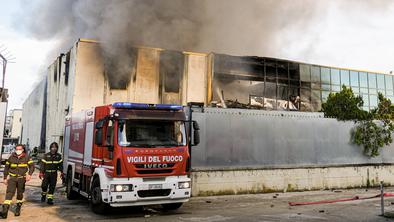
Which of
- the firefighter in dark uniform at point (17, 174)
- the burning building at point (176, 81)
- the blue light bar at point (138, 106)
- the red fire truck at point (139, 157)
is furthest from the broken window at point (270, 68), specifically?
the firefighter in dark uniform at point (17, 174)

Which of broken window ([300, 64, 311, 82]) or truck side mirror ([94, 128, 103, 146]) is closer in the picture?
truck side mirror ([94, 128, 103, 146])

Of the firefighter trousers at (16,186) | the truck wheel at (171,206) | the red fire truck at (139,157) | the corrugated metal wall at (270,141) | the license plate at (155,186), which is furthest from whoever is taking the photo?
the corrugated metal wall at (270,141)

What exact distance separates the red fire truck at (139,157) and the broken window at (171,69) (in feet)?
36.6

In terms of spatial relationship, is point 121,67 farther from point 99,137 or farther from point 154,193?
point 154,193

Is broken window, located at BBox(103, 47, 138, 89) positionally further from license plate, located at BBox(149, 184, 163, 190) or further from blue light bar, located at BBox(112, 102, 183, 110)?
license plate, located at BBox(149, 184, 163, 190)

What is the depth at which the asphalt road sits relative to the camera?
7.07m

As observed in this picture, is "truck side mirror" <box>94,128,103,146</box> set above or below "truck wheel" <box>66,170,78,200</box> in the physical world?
above

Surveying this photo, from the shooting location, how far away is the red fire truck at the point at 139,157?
6.57 m

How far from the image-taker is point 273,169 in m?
11.7

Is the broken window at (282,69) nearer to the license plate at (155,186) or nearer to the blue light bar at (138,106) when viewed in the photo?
the blue light bar at (138,106)

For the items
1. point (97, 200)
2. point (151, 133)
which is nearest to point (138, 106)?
point (151, 133)

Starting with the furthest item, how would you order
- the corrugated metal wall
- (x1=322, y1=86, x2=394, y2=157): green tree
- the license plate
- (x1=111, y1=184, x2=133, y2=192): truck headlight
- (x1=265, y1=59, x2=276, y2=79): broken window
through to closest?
1. (x1=265, y1=59, x2=276, y2=79): broken window
2. (x1=322, y1=86, x2=394, y2=157): green tree
3. the corrugated metal wall
4. the license plate
5. (x1=111, y1=184, x2=133, y2=192): truck headlight

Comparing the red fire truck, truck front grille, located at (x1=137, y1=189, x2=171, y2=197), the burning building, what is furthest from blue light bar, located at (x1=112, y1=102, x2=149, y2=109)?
the burning building

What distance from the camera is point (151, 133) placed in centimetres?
700
